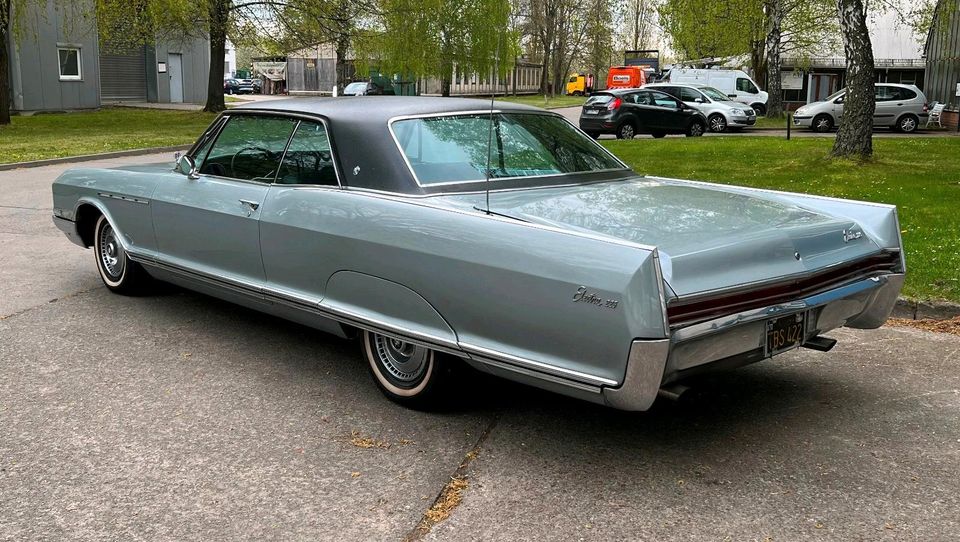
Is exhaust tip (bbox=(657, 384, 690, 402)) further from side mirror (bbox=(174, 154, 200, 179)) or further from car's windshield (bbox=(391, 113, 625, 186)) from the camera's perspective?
side mirror (bbox=(174, 154, 200, 179))

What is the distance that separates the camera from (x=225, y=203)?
5.14 m

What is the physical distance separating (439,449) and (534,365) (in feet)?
2.16

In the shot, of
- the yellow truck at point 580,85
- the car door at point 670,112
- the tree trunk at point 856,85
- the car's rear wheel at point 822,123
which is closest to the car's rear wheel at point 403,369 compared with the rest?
the tree trunk at point 856,85

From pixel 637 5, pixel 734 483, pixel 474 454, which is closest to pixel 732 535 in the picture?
pixel 734 483

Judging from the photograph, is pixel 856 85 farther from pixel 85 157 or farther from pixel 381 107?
pixel 85 157

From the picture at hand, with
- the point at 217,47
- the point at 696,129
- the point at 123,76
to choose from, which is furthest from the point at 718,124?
the point at 123,76

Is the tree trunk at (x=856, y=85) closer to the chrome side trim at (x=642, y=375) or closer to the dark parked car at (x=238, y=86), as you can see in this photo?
the chrome side trim at (x=642, y=375)

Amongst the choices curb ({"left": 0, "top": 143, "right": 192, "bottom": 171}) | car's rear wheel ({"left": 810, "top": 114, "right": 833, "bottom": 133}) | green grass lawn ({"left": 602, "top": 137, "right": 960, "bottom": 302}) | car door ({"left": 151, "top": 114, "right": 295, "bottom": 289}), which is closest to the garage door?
curb ({"left": 0, "top": 143, "right": 192, "bottom": 171})

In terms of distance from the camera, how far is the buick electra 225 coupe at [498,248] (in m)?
3.43

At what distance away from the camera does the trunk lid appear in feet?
11.7

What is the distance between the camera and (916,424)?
4238 mm

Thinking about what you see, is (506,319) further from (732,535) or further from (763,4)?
(763,4)

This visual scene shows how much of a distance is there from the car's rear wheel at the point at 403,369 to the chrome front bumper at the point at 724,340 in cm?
105

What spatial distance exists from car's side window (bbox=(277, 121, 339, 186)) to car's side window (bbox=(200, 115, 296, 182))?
3.7 inches
